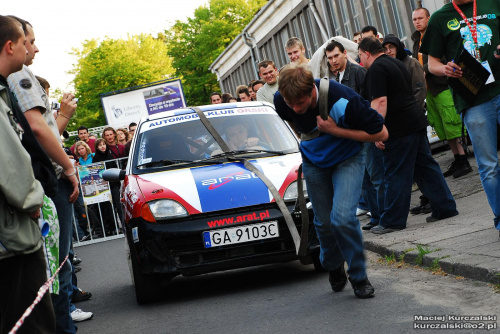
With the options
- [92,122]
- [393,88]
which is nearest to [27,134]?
[393,88]

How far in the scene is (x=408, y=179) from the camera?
29.3ft

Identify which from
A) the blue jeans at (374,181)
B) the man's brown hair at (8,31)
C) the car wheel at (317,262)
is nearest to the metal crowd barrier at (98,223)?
the blue jeans at (374,181)

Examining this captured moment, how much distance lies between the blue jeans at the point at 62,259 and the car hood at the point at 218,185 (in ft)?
4.23

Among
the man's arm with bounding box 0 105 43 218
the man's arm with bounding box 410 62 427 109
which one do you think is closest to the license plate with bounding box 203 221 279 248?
the man's arm with bounding box 0 105 43 218

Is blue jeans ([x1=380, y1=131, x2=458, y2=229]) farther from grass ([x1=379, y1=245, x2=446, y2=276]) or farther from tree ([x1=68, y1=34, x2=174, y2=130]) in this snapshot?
tree ([x1=68, y1=34, x2=174, y2=130])

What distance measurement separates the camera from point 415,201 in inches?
455

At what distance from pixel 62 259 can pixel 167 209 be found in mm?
1470

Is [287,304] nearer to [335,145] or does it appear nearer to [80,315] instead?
[335,145]

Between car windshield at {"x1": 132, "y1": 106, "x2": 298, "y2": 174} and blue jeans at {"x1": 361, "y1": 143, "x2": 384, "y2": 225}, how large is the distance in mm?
1403

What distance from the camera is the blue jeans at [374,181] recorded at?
9.59m

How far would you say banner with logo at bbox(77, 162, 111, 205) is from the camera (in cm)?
1703

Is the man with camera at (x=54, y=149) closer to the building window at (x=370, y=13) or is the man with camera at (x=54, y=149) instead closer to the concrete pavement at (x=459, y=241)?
the concrete pavement at (x=459, y=241)

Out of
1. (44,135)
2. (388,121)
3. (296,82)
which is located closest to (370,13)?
(388,121)

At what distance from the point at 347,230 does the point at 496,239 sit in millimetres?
1462
